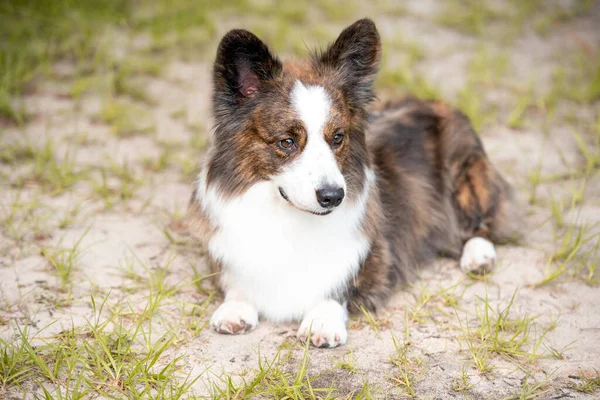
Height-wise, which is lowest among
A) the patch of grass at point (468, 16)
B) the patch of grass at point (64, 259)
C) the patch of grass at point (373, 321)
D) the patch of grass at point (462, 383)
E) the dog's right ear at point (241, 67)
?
the patch of grass at point (462, 383)

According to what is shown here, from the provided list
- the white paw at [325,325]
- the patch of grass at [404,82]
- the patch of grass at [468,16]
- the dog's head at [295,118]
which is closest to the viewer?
the dog's head at [295,118]

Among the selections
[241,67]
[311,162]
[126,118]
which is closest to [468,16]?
[126,118]

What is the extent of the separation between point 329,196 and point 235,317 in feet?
2.94

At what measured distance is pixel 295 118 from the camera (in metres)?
3.28

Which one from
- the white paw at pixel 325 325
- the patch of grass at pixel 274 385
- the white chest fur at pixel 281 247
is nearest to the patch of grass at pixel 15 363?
the patch of grass at pixel 274 385

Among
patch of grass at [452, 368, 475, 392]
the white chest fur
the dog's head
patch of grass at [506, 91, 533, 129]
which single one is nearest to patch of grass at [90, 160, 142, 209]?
the white chest fur

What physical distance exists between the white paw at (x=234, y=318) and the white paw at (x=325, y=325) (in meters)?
0.27

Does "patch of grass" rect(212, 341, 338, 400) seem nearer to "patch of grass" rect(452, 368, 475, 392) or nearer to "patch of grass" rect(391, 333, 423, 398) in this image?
"patch of grass" rect(391, 333, 423, 398)

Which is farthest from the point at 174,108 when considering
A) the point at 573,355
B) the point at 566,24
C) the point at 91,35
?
the point at 566,24

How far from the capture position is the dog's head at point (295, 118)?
322 cm

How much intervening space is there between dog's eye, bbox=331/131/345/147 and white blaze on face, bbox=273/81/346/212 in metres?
0.06

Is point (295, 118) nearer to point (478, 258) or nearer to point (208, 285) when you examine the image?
point (208, 285)

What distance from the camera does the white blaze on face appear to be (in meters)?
3.16

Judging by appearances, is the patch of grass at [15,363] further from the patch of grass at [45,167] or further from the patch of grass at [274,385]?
the patch of grass at [45,167]
